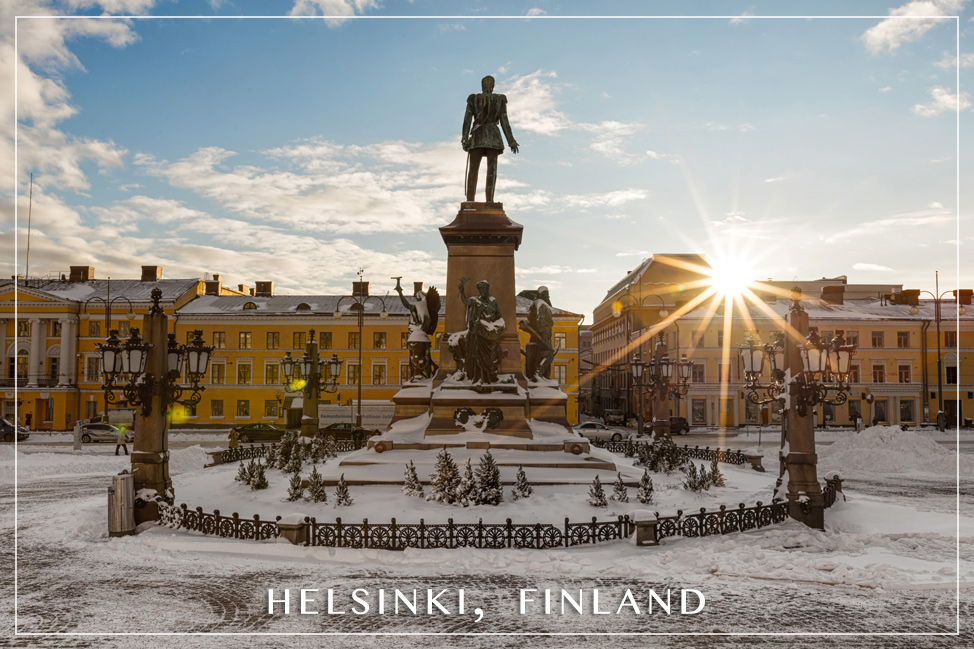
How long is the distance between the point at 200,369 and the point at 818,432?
156 ft

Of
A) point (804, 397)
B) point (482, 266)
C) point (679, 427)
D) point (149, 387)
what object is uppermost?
point (482, 266)

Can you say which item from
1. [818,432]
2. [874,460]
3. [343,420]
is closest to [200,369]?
[874,460]

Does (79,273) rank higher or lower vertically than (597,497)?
higher

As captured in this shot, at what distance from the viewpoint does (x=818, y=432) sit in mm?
51406

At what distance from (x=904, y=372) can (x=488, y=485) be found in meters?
57.4

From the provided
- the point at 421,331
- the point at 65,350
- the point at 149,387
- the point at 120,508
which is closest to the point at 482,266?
the point at 421,331

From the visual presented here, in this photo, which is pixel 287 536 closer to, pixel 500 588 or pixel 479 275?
pixel 500 588

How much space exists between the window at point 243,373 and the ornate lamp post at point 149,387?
47.2 m

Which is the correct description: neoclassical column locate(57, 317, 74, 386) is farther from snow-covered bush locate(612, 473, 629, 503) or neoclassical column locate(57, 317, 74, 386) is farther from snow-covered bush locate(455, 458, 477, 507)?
snow-covered bush locate(612, 473, 629, 503)

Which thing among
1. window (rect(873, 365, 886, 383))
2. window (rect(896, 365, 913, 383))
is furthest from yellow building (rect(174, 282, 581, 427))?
Answer: window (rect(896, 365, 913, 383))

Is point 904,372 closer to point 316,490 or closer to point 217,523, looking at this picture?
point 316,490

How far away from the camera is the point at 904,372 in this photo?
60.1m

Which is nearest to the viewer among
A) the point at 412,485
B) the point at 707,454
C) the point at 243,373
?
the point at 412,485

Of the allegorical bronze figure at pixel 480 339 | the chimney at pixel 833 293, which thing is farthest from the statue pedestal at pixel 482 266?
the chimney at pixel 833 293
